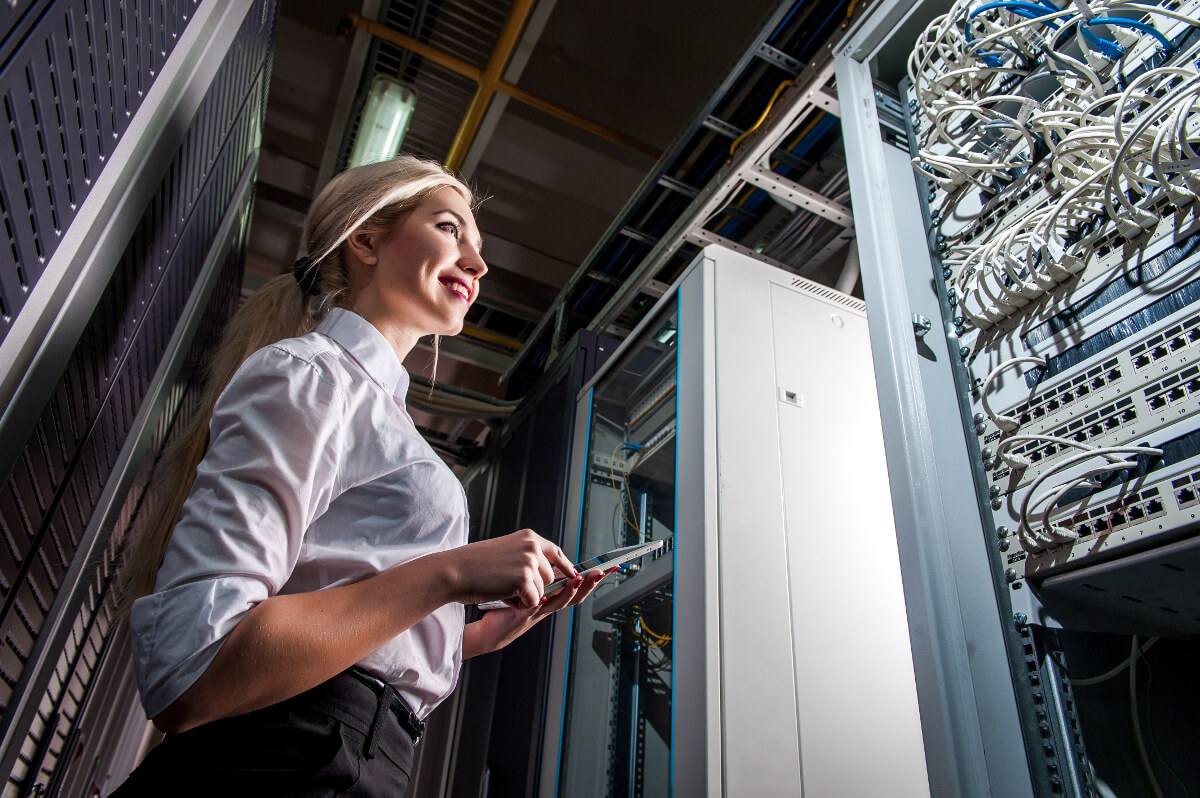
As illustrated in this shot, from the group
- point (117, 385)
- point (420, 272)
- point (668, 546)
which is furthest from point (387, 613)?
point (668, 546)

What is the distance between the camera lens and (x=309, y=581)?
2.23 feet

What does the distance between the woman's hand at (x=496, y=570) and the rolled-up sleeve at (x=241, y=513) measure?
0.13 metres

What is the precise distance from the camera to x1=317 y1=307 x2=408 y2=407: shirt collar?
0.81 meters

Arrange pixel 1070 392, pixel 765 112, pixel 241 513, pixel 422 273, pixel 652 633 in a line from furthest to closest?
pixel 765 112 < pixel 652 633 < pixel 422 273 < pixel 1070 392 < pixel 241 513

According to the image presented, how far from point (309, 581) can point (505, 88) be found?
2.43 meters

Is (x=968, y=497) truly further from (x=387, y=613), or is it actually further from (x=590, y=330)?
(x=590, y=330)

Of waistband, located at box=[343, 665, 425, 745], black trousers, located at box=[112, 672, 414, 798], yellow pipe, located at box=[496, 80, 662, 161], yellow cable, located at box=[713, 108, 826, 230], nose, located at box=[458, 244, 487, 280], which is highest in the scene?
yellow pipe, located at box=[496, 80, 662, 161]

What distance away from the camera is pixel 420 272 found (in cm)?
100

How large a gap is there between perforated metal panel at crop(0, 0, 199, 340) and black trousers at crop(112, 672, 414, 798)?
1.34 feet

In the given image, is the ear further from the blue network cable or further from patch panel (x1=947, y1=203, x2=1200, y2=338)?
the blue network cable

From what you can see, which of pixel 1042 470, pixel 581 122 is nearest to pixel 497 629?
pixel 1042 470

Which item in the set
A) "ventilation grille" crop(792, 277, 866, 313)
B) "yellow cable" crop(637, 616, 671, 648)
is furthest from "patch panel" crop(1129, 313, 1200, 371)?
"yellow cable" crop(637, 616, 671, 648)

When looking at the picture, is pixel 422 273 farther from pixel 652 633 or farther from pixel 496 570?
pixel 652 633

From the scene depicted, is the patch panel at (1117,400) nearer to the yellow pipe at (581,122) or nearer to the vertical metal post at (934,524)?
the vertical metal post at (934,524)
